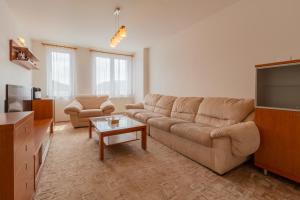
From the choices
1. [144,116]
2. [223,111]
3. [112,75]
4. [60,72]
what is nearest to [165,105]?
[144,116]

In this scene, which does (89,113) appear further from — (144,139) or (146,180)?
(146,180)

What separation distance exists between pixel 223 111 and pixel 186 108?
83 centimetres

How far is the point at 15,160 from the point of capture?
39.3 inches

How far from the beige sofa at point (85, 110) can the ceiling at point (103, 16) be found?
6.07 feet

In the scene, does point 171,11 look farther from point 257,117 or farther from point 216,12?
point 257,117

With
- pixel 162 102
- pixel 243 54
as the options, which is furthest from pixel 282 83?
pixel 162 102

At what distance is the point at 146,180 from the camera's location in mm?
1804

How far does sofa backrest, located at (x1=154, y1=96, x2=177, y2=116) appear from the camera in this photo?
3.74m

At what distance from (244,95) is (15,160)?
300 centimetres

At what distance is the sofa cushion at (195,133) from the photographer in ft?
6.58

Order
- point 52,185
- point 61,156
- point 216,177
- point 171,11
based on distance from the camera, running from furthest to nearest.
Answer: point 171,11 < point 61,156 < point 216,177 < point 52,185

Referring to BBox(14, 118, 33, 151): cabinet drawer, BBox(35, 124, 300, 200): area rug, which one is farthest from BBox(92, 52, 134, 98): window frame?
BBox(14, 118, 33, 151): cabinet drawer

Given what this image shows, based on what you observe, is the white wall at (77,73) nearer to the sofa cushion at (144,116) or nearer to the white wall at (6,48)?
the white wall at (6,48)

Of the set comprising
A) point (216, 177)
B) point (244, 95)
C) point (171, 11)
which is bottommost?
point (216, 177)
